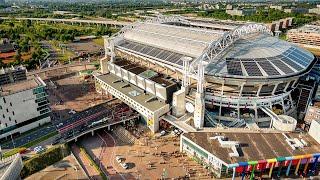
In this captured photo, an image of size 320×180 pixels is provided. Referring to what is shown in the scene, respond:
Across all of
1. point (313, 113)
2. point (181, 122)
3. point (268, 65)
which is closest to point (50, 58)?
point (181, 122)

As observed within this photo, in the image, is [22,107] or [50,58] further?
[50,58]

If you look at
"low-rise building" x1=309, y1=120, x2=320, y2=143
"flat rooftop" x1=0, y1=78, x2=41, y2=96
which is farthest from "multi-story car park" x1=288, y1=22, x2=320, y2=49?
"flat rooftop" x1=0, y1=78, x2=41, y2=96

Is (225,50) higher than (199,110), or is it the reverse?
(225,50)

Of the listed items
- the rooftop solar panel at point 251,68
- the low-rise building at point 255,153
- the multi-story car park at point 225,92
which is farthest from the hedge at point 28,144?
the rooftop solar panel at point 251,68

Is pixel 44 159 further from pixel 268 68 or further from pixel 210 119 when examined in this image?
pixel 268 68

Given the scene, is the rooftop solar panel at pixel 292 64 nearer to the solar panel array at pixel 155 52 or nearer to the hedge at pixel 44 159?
the solar panel array at pixel 155 52
